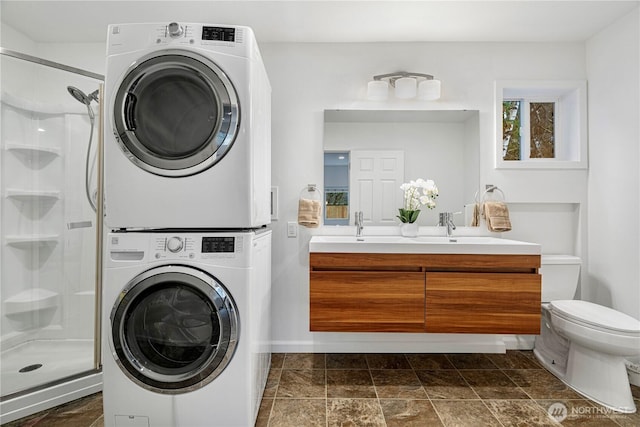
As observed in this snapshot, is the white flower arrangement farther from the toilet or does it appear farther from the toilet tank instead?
the toilet

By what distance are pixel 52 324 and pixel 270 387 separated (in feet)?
4.53

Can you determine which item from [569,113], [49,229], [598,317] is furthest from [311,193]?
[569,113]

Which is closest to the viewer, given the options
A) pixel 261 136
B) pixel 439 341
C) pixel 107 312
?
pixel 107 312

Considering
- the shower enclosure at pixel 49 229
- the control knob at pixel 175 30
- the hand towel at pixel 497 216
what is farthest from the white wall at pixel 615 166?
the shower enclosure at pixel 49 229

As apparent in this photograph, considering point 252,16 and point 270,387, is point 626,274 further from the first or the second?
point 252,16

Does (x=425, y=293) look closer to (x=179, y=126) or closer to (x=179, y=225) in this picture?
(x=179, y=225)

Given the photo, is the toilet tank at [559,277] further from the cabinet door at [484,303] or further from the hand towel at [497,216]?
the cabinet door at [484,303]

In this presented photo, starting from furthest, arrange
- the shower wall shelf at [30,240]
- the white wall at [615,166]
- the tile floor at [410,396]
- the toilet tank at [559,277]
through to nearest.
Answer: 1. the toilet tank at [559,277]
2. the white wall at [615,166]
3. the shower wall shelf at [30,240]
4. the tile floor at [410,396]

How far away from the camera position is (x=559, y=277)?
243 centimetres

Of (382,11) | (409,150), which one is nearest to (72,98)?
(382,11)

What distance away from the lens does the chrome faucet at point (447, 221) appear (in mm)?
2594

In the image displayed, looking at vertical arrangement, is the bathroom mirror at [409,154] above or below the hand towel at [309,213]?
above

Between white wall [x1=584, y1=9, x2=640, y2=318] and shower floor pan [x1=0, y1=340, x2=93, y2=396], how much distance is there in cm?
340

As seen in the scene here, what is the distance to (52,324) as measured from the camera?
2.10 metres
